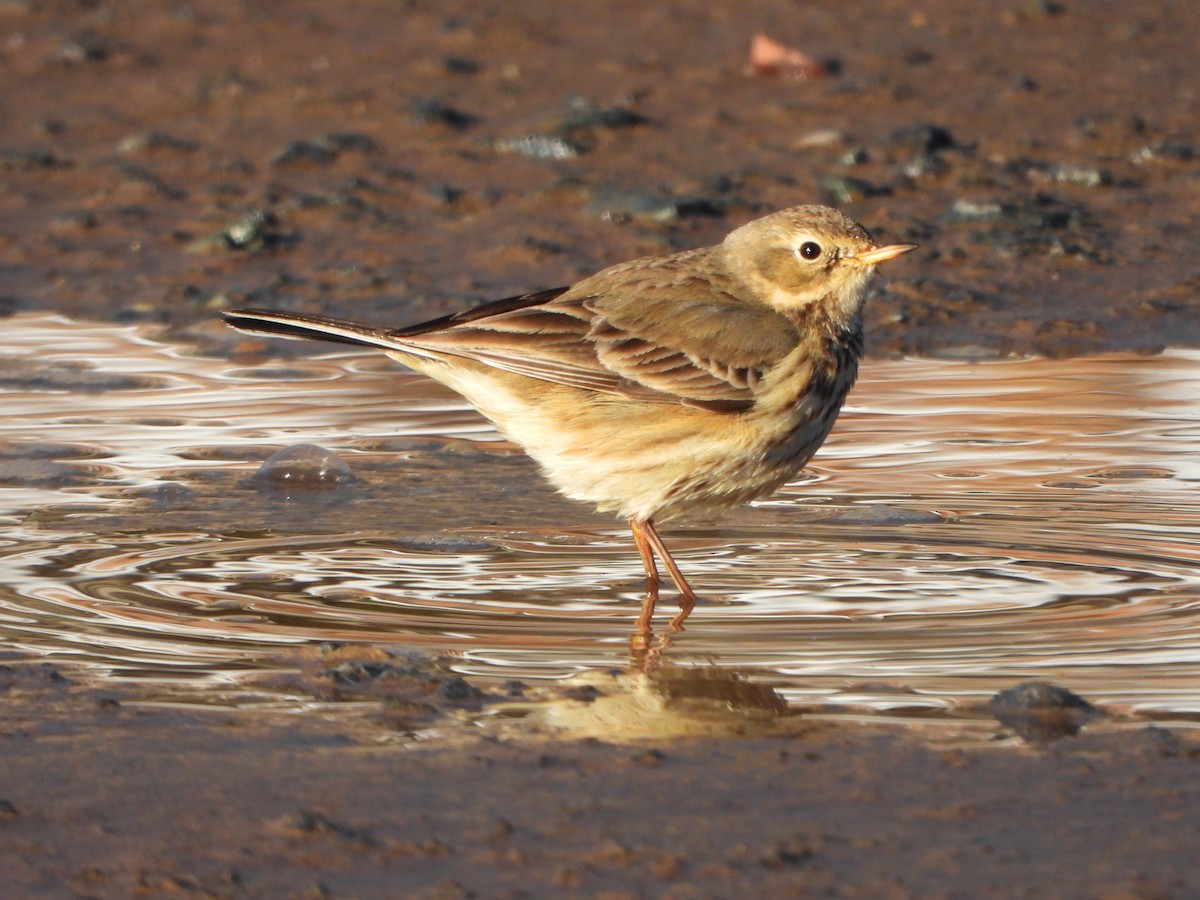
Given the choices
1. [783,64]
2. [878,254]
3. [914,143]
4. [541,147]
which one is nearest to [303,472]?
[878,254]

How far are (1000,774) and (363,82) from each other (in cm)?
1002

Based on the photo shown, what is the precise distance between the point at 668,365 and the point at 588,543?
0.68m

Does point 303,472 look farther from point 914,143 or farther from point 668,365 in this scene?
point 914,143

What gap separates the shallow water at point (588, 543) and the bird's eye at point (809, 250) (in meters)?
0.89

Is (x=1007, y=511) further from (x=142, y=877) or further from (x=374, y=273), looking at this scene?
(x=374, y=273)

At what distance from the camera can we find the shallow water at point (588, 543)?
16.8 ft

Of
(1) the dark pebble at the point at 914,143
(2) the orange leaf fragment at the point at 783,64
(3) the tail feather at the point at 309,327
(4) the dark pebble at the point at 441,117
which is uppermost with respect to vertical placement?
(2) the orange leaf fragment at the point at 783,64

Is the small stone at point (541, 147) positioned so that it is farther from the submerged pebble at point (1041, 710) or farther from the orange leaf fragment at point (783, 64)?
the submerged pebble at point (1041, 710)

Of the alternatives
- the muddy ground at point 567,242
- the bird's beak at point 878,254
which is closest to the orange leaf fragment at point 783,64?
the muddy ground at point 567,242

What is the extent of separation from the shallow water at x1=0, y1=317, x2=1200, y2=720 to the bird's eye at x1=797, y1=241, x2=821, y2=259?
89 centimetres

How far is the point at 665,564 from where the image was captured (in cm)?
611

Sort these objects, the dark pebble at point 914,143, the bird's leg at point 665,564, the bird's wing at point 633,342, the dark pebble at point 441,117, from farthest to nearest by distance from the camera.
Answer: the dark pebble at point 441,117
the dark pebble at point 914,143
the bird's wing at point 633,342
the bird's leg at point 665,564

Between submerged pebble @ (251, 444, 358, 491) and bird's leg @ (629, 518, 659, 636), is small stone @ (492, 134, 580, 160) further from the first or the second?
bird's leg @ (629, 518, 659, 636)

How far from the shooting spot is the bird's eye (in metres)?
6.66
